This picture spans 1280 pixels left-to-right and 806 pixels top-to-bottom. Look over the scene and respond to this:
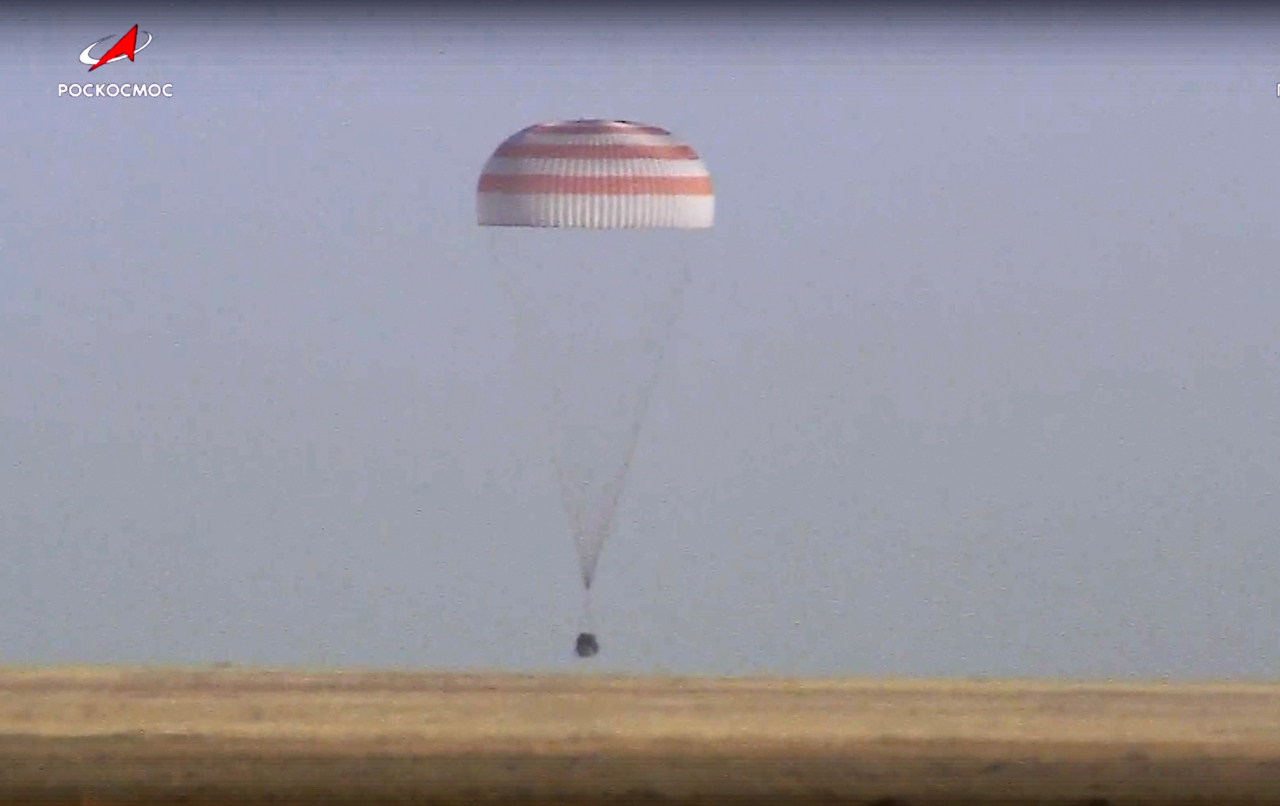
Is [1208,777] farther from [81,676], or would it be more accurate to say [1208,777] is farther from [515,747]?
[81,676]

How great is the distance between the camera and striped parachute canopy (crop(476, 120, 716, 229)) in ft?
35.1

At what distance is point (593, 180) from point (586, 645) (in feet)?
8.45

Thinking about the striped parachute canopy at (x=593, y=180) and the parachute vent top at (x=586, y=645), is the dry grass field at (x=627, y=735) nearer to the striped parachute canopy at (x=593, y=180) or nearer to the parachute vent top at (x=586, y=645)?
the parachute vent top at (x=586, y=645)

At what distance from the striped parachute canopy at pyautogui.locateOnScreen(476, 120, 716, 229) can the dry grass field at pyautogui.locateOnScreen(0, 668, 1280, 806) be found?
105 inches

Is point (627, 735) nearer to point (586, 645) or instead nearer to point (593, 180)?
point (586, 645)

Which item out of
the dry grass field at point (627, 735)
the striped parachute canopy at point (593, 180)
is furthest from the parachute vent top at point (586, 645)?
the striped parachute canopy at point (593, 180)

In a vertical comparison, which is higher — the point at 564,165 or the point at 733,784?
the point at 564,165

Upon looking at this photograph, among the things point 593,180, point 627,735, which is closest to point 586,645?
point 627,735

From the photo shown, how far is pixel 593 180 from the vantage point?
10.7 metres

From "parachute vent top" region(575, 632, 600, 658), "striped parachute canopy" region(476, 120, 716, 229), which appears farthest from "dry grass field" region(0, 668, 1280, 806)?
"striped parachute canopy" region(476, 120, 716, 229)

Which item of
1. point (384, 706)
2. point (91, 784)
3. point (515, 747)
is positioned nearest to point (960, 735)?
point (515, 747)

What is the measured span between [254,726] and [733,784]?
268cm

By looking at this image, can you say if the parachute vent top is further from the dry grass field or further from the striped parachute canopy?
the striped parachute canopy

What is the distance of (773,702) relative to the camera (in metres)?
11.5
